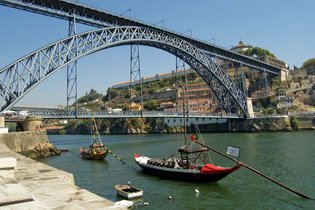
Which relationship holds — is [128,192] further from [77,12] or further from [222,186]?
[77,12]

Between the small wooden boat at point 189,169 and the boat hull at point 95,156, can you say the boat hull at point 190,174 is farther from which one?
the boat hull at point 95,156

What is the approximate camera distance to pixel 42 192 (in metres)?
10.1

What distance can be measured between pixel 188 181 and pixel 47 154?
81.1ft

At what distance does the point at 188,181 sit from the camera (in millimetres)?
22422

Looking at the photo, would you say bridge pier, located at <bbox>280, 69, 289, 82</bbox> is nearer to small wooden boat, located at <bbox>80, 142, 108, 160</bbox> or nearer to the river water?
the river water

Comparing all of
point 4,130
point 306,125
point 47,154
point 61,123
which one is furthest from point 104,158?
point 61,123

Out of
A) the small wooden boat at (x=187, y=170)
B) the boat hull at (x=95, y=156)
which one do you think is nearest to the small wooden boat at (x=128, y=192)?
the small wooden boat at (x=187, y=170)

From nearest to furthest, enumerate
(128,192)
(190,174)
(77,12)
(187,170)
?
(128,192), (190,174), (187,170), (77,12)

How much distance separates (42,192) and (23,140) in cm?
2997

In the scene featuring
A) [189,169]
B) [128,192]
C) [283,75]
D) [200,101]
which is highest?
[283,75]

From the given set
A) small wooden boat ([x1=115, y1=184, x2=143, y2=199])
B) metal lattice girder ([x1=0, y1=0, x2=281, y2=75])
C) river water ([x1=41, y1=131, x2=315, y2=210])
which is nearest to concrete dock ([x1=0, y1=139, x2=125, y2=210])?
small wooden boat ([x1=115, y1=184, x2=143, y2=199])

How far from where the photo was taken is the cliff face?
3548 centimetres

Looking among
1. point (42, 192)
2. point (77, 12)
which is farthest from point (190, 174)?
point (77, 12)

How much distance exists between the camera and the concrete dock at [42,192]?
7516mm
